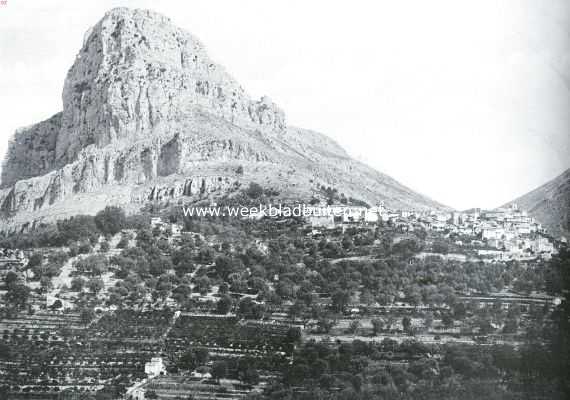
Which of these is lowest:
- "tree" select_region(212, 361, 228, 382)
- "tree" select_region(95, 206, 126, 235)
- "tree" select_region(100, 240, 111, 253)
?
"tree" select_region(212, 361, 228, 382)

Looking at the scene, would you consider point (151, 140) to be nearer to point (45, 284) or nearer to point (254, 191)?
point (254, 191)

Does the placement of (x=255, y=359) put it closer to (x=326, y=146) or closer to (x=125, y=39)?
(x=125, y=39)

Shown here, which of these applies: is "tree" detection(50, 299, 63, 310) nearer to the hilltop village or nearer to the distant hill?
the hilltop village

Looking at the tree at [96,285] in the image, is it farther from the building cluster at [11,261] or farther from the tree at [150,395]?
the tree at [150,395]

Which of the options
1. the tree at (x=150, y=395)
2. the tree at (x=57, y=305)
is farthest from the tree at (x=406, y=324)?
the tree at (x=57, y=305)

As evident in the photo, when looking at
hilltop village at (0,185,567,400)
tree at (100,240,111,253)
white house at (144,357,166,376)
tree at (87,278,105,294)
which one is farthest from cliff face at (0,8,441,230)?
white house at (144,357,166,376)

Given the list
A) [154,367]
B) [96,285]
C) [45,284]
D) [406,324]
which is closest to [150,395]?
[154,367]

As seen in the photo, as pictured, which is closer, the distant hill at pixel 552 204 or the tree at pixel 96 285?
the distant hill at pixel 552 204
